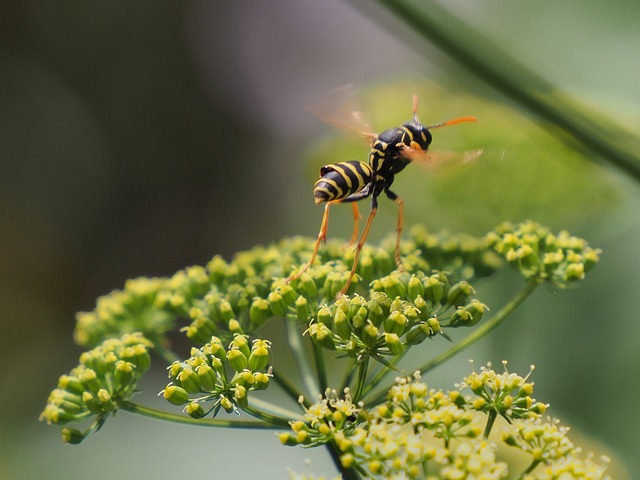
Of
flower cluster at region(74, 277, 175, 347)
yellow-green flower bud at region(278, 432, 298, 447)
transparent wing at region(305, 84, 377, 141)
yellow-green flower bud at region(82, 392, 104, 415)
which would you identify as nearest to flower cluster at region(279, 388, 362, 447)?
yellow-green flower bud at region(278, 432, 298, 447)

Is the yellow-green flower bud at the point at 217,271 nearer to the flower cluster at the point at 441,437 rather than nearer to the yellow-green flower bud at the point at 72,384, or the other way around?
the yellow-green flower bud at the point at 72,384

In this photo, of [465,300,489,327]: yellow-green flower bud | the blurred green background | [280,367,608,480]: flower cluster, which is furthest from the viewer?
the blurred green background

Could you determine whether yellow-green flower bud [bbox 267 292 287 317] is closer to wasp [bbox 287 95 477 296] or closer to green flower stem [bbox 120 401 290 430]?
wasp [bbox 287 95 477 296]

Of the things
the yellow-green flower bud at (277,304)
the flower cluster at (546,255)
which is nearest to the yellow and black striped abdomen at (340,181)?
the yellow-green flower bud at (277,304)

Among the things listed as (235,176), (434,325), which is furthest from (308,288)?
(235,176)

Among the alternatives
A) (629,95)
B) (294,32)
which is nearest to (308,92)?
(294,32)

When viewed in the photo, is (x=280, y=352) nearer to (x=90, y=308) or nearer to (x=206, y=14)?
(x=90, y=308)
